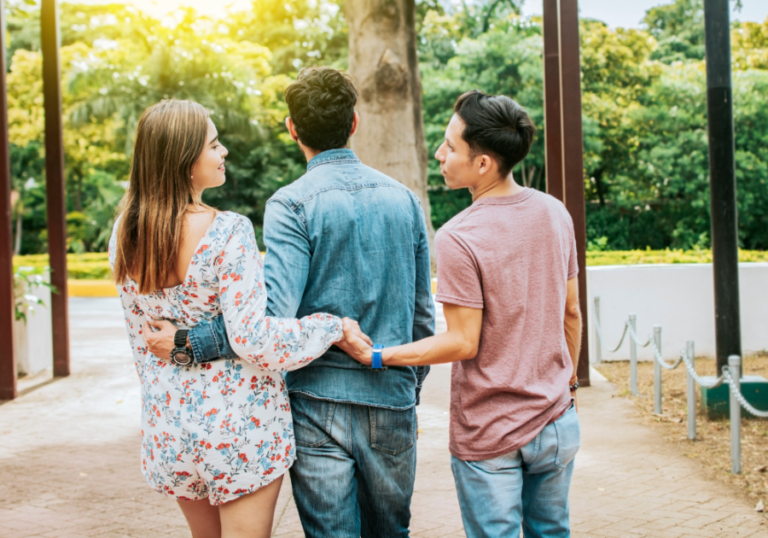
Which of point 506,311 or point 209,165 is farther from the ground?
point 209,165

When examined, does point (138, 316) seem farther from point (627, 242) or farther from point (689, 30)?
point (689, 30)

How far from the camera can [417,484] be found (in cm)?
469

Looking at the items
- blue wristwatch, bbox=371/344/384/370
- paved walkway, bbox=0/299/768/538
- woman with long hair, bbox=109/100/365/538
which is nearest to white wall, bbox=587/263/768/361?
paved walkway, bbox=0/299/768/538

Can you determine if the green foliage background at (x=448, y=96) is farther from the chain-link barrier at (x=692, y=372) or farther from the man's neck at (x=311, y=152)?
the man's neck at (x=311, y=152)

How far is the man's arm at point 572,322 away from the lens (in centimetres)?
245

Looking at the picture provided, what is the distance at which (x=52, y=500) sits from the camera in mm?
4551

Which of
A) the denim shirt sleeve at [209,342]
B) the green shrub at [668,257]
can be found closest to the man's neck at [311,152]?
the denim shirt sleeve at [209,342]

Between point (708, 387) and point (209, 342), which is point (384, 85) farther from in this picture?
point (209, 342)

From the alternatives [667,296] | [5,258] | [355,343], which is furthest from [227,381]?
[667,296]

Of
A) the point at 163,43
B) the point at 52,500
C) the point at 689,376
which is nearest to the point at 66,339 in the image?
the point at 52,500

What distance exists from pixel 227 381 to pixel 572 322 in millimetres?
1134

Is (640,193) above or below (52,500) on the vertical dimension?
above

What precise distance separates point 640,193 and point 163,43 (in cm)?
1815

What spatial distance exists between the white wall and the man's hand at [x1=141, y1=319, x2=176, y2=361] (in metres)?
6.92
